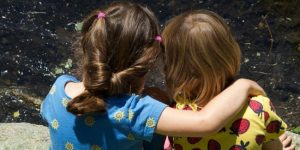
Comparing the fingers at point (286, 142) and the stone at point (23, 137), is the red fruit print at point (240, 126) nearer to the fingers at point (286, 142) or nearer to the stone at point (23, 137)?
the fingers at point (286, 142)

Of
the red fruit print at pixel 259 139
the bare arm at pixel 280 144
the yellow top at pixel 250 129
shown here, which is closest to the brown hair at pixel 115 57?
the yellow top at pixel 250 129

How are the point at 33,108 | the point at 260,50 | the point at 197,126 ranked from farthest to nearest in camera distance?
the point at 260,50, the point at 33,108, the point at 197,126

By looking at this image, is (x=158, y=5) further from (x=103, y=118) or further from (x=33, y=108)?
(x=103, y=118)

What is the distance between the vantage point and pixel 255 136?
2.40 m

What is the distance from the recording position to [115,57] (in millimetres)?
2369

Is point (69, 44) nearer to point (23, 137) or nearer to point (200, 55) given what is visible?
point (23, 137)

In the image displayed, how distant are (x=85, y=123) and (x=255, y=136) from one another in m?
0.67

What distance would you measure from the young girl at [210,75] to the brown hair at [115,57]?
115 millimetres

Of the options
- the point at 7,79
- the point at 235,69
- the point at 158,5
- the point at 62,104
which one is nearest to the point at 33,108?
the point at 7,79

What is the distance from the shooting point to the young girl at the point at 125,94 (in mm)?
2316

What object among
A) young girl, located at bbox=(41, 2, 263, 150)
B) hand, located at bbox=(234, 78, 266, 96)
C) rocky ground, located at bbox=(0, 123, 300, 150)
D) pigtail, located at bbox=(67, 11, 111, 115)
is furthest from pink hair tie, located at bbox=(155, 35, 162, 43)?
rocky ground, located at bbox=(0, 123, 300, 150)

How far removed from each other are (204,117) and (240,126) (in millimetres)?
193

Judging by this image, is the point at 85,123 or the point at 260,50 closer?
the point at 85,123

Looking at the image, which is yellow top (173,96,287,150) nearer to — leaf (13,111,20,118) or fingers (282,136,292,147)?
fingers (282,136,292,147)
